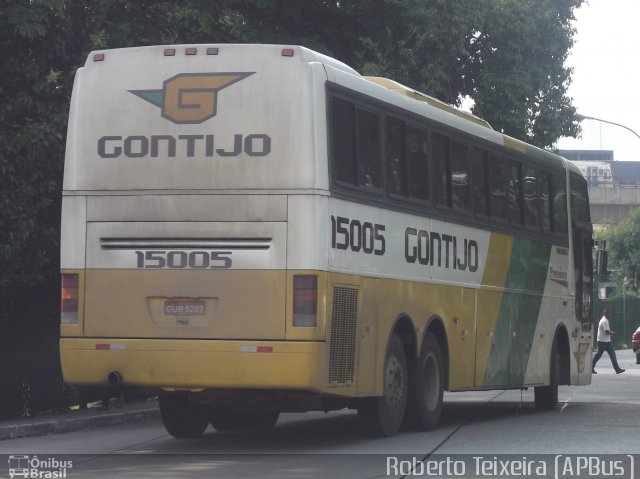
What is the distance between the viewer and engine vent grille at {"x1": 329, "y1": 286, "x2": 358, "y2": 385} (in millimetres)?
12859

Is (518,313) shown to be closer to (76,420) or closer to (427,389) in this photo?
(427,389)

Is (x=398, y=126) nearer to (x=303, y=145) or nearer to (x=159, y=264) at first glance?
(x=303, y=145)

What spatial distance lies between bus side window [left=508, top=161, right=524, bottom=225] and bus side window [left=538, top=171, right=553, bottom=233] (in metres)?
1.11

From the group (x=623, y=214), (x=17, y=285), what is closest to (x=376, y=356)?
(x=17, y=285)

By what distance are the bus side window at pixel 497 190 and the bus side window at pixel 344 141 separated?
4.53m

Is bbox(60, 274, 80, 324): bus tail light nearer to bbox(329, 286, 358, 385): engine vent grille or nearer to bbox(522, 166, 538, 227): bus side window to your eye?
bbox(329, 286, 358, 385): engine vent grille

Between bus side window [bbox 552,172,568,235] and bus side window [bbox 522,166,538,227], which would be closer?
bus side window [bbox 522,166,538,227]

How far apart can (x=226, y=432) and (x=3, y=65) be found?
5474 mm

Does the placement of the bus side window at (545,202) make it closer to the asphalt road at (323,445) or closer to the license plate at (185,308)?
the asphalt road at (323,445)

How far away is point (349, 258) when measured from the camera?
43.5ft

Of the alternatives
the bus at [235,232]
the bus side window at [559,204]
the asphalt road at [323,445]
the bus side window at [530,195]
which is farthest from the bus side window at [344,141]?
the bus side window at [559,204]

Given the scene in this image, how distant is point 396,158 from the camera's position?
14602 mm

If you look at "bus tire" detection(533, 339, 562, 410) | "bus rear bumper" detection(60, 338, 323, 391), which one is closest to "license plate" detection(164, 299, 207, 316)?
"bus rear bumper" detection(60, 338, 323, 391)

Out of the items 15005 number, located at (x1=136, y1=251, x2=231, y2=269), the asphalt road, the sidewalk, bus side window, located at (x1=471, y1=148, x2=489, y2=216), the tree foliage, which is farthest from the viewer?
the tree foliage
